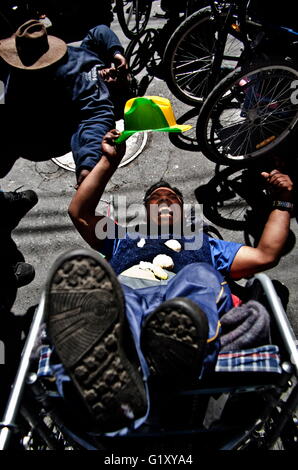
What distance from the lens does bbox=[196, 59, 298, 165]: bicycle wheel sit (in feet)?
10.0

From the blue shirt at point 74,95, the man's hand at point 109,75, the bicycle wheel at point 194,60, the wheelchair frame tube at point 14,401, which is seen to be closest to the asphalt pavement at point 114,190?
the bicycle wheel at point 194,60

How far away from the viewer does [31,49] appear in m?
3.21

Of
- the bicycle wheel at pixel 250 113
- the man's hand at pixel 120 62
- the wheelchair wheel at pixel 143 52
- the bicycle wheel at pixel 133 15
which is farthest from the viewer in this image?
the wheelchair wheel at pixel 143 52

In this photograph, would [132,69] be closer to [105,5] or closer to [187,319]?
[105,5]

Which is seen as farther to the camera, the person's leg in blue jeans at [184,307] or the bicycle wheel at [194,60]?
the bicycle wheel at [194,60]

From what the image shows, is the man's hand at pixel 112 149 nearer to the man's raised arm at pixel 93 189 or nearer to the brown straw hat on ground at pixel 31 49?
the man's raised arm at pixel 93 189

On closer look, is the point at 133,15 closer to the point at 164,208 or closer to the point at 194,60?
the point at 194,60

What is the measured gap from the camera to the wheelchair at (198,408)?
1596 millimetres

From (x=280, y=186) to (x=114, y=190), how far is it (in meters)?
1.87

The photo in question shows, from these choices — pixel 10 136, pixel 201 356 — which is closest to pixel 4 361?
pixel 201 356

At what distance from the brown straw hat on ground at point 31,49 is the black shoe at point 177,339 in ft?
8.99

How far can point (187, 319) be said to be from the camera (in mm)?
1474

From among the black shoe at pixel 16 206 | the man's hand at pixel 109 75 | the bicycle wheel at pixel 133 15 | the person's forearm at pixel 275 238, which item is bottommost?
the black shoe at pixel 16 206

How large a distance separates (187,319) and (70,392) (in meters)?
0.68
